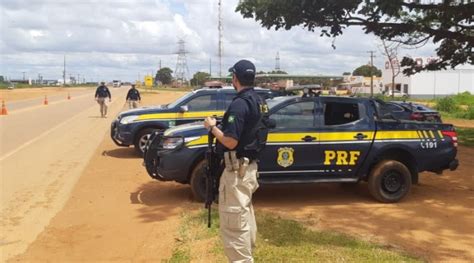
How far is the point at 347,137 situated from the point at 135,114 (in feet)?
20.7

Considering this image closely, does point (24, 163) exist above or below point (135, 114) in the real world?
below

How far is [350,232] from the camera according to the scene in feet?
21.2

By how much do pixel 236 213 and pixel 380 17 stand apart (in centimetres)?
1188

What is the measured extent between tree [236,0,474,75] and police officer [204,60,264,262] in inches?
369

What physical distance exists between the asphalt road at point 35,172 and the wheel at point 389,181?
4.48 metres

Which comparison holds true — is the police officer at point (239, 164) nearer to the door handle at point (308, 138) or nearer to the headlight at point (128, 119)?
the door handle at point (308, 138)

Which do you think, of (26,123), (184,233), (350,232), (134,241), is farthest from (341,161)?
(26,123)

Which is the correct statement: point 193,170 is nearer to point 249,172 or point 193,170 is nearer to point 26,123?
point 249,172

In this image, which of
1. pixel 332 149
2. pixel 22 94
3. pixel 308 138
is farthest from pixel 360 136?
pixel 22 94

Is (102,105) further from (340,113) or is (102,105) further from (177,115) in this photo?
(340,113)

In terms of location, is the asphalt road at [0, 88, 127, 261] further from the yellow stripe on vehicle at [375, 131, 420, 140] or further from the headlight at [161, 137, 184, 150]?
the yellow stripe on vehicle at [375, 131, 420, 140]

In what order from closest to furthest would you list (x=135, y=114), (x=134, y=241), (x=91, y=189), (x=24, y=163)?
(x=134, y=241) < (x=91, y=189) < (x=24, y=163) < (x=135, y=114)

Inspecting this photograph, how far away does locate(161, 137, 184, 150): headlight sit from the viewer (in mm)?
7926

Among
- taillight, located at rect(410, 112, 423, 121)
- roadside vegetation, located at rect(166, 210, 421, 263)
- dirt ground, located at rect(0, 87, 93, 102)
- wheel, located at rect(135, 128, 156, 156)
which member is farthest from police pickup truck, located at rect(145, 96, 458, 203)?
dirt ground, located at rect(0, 87, 93, 102)
